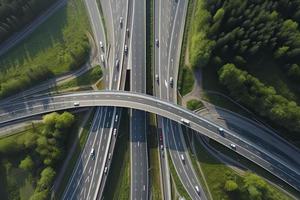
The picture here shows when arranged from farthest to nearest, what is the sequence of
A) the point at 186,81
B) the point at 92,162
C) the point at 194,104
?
1. the point at 186,81
2. the point at 194,104
3. the point at 92,162

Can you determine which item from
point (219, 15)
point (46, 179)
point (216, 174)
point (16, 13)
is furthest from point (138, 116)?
point (16, 13)

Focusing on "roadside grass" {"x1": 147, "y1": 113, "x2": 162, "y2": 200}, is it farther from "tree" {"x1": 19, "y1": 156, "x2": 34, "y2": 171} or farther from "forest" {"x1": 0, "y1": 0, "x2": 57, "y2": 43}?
"forest" {"x1": 0, "y1": 0, "x2": 57, "y2": 43}

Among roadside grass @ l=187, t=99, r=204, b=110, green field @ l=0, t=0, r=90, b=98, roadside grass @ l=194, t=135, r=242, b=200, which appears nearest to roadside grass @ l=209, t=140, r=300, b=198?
roadside grass @ l=194, t=135, r=242, b=200

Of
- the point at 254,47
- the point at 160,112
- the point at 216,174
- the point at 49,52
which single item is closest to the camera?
the point at 254,47

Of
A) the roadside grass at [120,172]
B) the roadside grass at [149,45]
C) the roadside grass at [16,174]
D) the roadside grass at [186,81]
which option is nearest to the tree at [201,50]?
the roadside grass at [186,81]

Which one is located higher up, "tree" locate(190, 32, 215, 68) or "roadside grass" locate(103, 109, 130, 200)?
"tree" locate(190, 32, 215, 68)

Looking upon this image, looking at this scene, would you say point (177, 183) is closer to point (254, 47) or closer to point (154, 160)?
point (154, 160)

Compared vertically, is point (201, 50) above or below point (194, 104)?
above

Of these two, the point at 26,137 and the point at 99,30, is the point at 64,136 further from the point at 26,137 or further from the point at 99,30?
the point at 99,30
